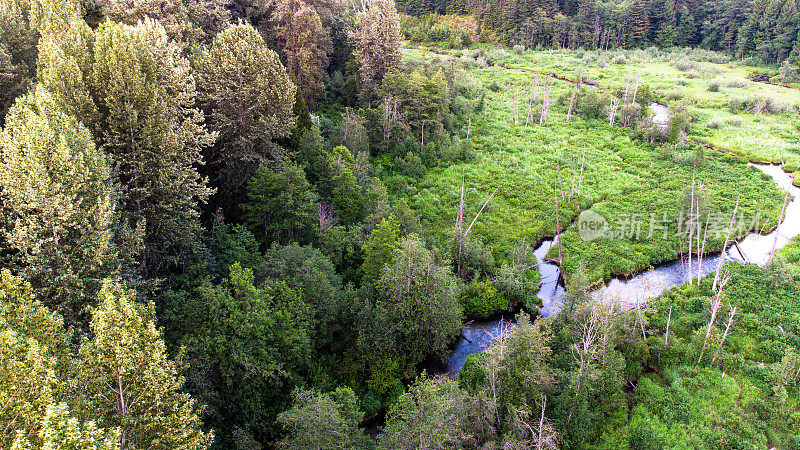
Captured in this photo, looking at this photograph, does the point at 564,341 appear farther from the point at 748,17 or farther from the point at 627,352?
the point at 748,17

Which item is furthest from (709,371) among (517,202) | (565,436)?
(517,202)

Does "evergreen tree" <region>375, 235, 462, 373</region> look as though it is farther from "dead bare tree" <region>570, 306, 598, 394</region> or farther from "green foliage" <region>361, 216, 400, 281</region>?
"dead bare tree" <region>570, 306, 598, 394</region>

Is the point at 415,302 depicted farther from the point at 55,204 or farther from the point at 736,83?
the point at 736,83

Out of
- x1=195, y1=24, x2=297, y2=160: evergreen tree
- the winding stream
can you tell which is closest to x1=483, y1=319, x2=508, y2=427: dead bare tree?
the winding stream

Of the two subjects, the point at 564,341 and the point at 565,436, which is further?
the point at 564,341

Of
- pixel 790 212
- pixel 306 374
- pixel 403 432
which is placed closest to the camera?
pixel 403 432

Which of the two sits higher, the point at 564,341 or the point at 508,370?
the point at 508,370

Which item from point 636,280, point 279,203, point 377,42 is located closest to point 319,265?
point 279,203

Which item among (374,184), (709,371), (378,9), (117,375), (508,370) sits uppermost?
(378,9)
